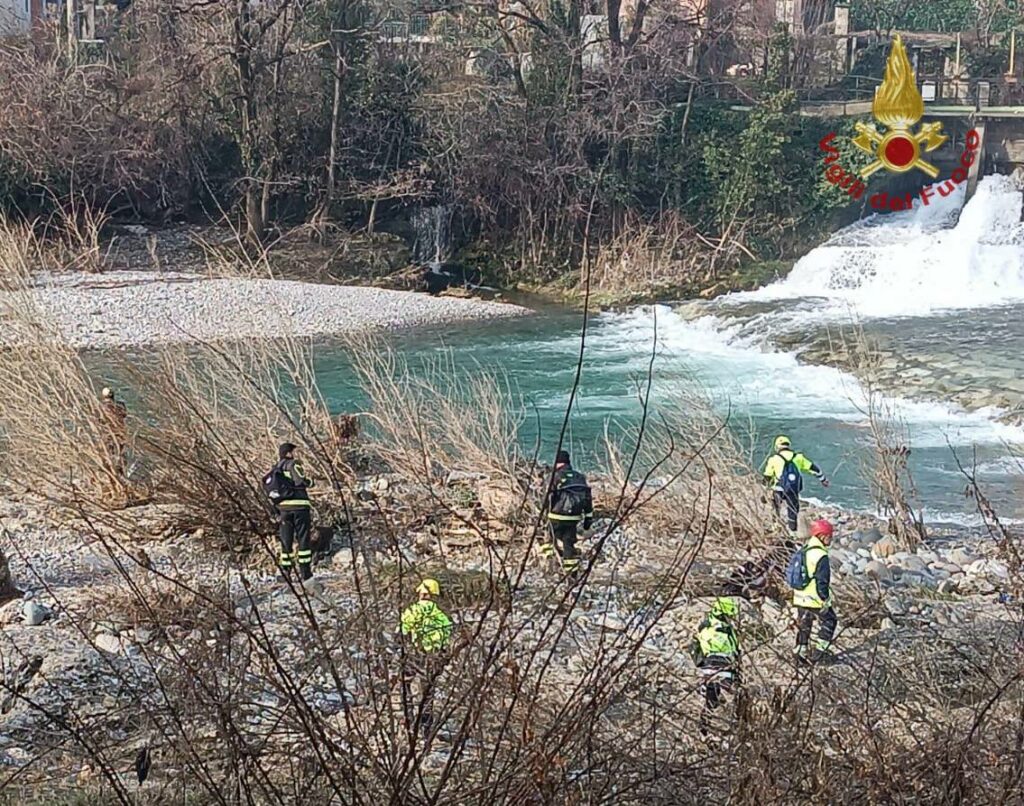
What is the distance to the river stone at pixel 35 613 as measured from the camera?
9.20m

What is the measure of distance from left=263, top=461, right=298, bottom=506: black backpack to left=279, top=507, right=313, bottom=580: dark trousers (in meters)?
0.11

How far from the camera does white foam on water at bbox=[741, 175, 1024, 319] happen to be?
2583 centimetres

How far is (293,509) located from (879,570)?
209 inches

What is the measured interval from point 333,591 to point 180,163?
76.5 feet

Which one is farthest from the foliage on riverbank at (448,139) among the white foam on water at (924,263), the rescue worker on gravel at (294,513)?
the rescue worker on gravel at (294,513)

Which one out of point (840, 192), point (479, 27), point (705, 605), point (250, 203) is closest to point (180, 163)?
point (250, 203)

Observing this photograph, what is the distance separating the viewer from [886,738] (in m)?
4.25

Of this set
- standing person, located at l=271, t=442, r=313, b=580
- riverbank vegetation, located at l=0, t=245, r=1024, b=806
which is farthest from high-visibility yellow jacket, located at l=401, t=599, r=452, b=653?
standing person, located at l=271, t=442, r=313, b=580

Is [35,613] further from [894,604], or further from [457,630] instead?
[894,604]

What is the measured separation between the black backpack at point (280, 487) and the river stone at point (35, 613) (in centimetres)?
199

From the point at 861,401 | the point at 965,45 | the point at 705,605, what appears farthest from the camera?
the point at 965,45

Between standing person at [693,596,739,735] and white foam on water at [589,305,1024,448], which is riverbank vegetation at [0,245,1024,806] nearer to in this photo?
standing person at [693,596,739,735]

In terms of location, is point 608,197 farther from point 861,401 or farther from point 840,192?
point 861,401

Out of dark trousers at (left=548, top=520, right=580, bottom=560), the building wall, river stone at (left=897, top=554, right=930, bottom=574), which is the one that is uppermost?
the building wall
